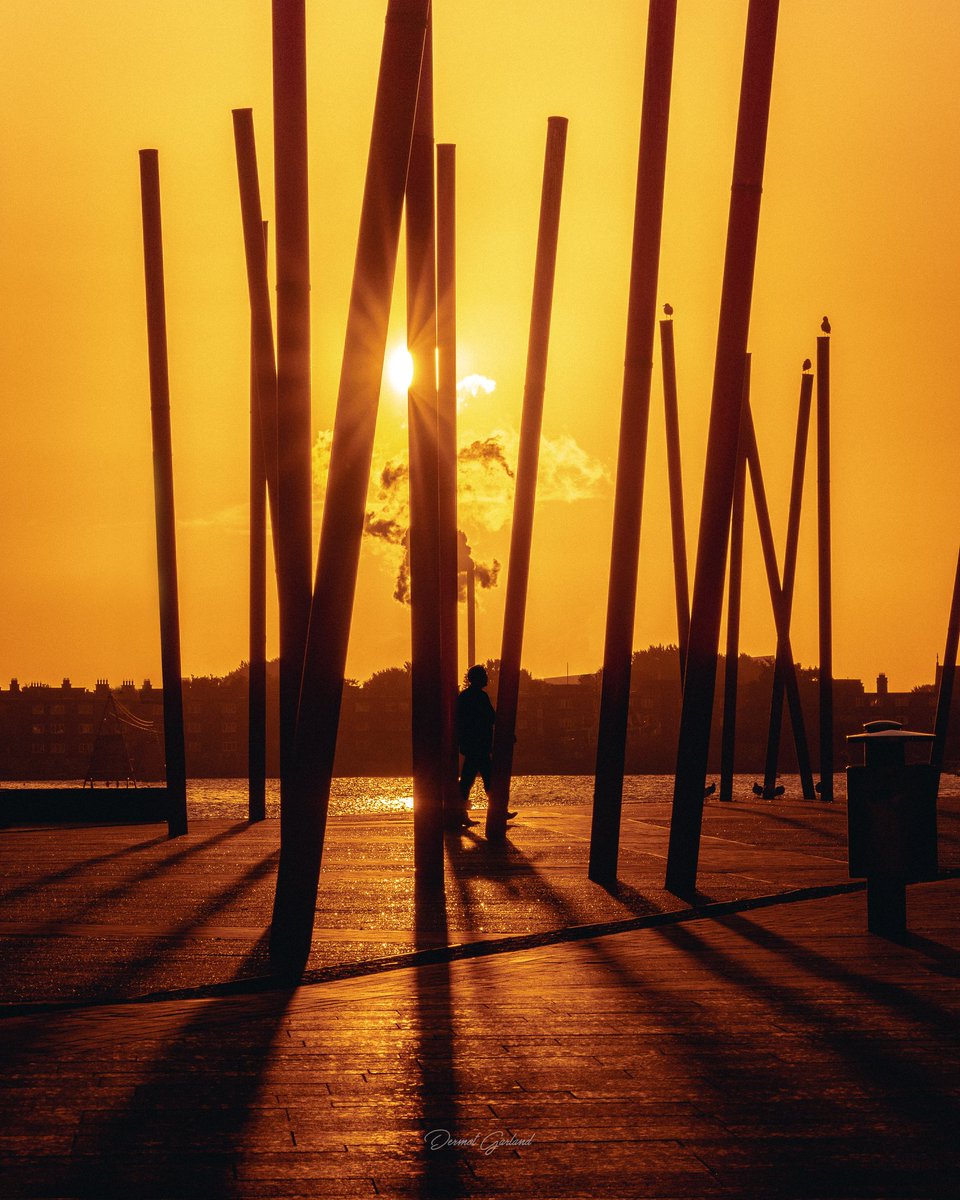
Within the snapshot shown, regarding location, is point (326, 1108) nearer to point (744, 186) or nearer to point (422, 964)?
point (422, 964)

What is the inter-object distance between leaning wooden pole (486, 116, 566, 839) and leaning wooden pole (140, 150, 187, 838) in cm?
334

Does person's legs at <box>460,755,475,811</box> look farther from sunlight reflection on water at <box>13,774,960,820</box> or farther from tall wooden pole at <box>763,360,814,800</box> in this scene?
tall wooden pole at <box>763,360,814,800</box>

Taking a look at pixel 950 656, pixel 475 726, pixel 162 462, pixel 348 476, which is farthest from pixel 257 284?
pixel 950 656

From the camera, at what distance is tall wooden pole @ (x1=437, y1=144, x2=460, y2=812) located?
626 inches

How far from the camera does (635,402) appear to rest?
40.6 ft

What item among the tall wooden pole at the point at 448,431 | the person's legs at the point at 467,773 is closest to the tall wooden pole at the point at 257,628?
the person's legs at the point at 467,773

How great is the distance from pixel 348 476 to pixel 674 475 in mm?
16601

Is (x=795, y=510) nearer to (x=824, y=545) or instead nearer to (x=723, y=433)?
(x=824, y=545)

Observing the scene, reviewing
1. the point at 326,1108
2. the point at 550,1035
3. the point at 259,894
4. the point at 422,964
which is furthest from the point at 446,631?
the point at 326,1108

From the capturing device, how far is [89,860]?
1382cm

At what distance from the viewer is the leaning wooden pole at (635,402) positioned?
12203mm

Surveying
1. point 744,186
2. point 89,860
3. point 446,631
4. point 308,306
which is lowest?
Result: point 89,860

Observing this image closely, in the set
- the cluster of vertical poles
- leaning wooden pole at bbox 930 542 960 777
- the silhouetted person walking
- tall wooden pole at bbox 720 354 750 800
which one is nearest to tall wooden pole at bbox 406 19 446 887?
the cluster of vertical poles

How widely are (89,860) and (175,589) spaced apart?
4280mm
